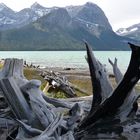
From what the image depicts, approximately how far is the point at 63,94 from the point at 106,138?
1452 cm

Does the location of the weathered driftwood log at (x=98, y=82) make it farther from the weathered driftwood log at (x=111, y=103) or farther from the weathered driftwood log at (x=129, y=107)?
the weathered driftwood log at (x=129, y=107)

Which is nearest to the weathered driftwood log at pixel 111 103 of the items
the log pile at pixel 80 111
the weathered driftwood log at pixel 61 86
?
the log pile at pixel 80 111

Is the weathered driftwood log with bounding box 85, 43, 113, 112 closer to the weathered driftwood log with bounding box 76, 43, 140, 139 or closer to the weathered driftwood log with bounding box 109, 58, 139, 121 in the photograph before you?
the weathered driftwood log with bounding box 76, 43, 140, 139

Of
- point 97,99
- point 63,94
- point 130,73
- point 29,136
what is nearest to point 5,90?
point 29,136

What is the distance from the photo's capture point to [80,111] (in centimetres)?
809

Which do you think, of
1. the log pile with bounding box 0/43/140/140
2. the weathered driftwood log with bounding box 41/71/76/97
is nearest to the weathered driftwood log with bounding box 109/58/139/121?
the log pile with bounding box 0/43/140/140

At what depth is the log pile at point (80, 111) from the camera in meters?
7.71

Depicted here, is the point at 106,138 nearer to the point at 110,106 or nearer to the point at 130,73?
the point at 110,106

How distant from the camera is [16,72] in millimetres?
8578

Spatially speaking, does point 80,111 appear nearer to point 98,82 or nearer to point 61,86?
point 98,82

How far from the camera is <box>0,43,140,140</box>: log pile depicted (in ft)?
25.3

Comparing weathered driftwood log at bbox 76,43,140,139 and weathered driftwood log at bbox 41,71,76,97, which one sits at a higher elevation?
weathered driftwood log at bbox 76,43,140,139

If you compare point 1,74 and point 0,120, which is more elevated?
point 1,74

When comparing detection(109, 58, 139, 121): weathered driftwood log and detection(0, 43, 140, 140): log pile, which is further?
detection(109, 58, 139, 121): weathered driftwood log
